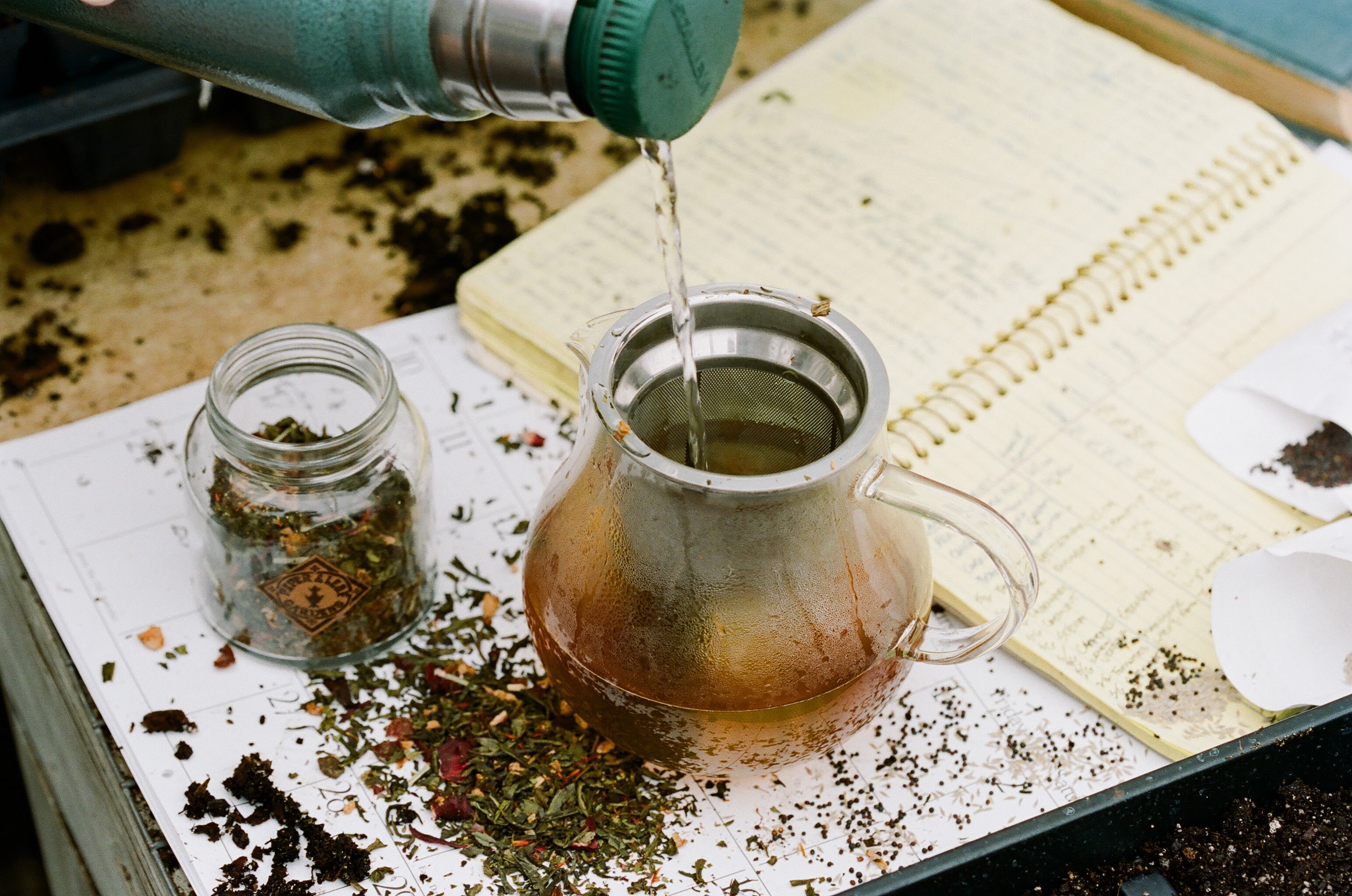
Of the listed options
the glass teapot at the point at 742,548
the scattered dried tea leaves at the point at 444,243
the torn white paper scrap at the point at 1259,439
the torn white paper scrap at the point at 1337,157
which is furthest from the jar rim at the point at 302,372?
the torn white paper scrap at the point at 1337,157

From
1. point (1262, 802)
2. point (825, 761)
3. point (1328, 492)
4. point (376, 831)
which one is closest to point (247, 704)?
point (376, 831)

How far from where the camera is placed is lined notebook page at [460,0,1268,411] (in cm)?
103

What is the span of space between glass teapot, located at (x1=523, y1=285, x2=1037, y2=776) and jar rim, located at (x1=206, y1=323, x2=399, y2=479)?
0.12 metres

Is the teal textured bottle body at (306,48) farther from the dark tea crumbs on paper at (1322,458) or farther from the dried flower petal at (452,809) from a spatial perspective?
the dark tea crumbs on paper at (1322,458)

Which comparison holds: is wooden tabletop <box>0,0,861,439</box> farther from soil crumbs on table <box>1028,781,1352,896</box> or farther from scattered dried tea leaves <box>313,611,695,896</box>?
soil crumbs on table <box>1028,781,1352,896</box>

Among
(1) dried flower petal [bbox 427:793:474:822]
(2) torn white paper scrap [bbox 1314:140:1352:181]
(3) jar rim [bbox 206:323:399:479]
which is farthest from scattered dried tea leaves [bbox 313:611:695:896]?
(2) torn white paper scrap [bbox 1314:140:1352:181]

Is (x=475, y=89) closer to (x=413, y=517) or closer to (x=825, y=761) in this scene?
(x=413, y=517)

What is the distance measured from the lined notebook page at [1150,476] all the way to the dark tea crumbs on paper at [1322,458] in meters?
0.03

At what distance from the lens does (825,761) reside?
0.81 meters

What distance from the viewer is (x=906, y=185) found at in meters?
1.14

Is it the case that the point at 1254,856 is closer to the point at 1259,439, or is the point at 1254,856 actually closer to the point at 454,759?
the point at 1259,439

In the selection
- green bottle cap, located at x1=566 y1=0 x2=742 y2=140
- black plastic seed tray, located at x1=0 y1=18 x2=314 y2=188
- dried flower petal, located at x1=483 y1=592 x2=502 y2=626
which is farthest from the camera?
black plastic seed tray, located at x1=0 y1=18 x2=314 y2=188

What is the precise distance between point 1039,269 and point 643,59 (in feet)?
2.01

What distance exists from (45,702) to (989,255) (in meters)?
0.81
